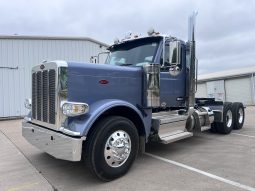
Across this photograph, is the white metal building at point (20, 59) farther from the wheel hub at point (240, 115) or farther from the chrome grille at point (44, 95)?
the chrome grille at point (44, 95)

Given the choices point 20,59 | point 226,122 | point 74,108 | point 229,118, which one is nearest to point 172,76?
point 74,108

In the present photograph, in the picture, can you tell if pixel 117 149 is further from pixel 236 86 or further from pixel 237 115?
pixel 236 86

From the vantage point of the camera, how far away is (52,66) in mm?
4453

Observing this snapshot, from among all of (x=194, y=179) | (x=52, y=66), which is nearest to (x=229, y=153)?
(x=194, y=179)

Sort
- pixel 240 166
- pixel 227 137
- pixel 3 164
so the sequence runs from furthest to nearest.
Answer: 1. pixel 227 137
2. pixel 3 164
3. pixel 240 166

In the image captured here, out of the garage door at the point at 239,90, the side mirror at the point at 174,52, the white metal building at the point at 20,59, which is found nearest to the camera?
the side mirror at the point at 174,52

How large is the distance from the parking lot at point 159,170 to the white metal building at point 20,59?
831 cm

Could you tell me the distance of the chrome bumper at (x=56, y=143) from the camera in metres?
3.95

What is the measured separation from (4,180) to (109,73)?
250cm

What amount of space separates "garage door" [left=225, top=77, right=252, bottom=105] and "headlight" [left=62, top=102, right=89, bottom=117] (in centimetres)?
2423

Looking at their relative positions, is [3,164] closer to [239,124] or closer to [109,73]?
[109,73]

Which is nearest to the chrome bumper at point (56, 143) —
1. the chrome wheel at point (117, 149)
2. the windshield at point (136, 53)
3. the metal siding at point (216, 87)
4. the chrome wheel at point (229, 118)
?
the chrome wheel at point (117, 149)

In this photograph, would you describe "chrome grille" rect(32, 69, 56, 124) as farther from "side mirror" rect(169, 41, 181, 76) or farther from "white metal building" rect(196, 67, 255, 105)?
"white metal building" rect(196, 67, 255, 105)

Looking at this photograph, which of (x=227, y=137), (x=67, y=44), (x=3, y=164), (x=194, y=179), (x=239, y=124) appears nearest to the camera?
(x=194, y=179)
